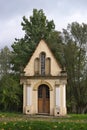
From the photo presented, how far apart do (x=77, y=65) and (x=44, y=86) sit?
35.1 ft

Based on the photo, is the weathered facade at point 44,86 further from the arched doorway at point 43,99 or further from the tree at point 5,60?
the tree at point 5,60

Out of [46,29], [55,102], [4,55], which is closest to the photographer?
[55,102]

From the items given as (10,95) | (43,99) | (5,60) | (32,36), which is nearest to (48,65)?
(43,99)

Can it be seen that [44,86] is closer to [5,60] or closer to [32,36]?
[32,36]

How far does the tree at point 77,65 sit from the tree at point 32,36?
2679 mm

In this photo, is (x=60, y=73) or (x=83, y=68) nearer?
(x=60, y=73)

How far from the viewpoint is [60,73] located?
31719mm

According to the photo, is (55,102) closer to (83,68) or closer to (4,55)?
(83,68)

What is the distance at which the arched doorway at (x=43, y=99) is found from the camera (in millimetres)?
31750

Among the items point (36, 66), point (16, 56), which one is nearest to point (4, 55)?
point (16, 56)

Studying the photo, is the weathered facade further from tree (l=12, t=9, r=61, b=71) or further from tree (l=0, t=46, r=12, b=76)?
tree (l=0, t=46, r=12, b=76)

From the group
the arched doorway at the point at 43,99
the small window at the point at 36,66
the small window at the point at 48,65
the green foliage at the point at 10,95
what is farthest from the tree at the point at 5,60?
the arched doorway at the point at 43,99

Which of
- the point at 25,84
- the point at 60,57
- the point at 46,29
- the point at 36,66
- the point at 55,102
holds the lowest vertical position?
the point at 55,102

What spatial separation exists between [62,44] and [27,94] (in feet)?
44.1
